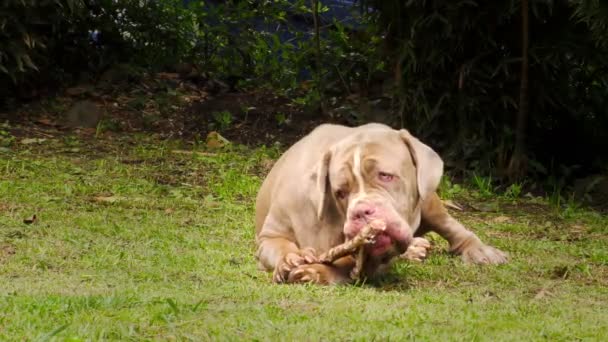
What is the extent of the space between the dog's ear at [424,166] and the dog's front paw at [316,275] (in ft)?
1.99

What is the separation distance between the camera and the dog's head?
192 inches

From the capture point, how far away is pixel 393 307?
4.44m

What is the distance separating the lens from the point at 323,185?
520cm

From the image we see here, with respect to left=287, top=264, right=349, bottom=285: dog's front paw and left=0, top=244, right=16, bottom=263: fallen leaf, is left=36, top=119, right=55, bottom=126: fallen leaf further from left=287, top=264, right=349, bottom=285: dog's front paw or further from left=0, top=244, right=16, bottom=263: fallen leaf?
left=287, top=264, right=349, bottom=285: dog's front paw

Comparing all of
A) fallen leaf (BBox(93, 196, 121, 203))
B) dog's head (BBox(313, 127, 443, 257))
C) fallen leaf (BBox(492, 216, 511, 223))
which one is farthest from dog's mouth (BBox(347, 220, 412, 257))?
fallen leaf (BBox(93, 196, 121, 203))

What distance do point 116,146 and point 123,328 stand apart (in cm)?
614

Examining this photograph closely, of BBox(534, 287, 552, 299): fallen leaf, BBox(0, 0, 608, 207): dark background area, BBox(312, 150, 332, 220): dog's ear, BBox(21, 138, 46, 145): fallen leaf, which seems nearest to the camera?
BBox(534, 287, 552, 299): fallen leaf

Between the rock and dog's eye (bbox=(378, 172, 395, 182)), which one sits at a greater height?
dog's eye (bbox=(378, 172, 395, 182))

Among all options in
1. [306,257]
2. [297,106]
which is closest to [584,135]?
[297,106]

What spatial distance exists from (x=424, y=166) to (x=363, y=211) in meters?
0.64

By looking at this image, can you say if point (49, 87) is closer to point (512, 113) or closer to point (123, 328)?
point (512, 113)

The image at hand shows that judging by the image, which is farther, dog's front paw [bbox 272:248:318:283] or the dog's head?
dog's front paw [bbox 272:248:318:283]

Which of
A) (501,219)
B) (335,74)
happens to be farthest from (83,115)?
(501,219)

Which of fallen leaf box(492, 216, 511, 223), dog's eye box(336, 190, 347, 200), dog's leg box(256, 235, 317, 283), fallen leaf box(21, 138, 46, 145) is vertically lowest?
fallen leaf box(492, 216, 511, 223)
